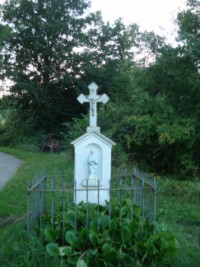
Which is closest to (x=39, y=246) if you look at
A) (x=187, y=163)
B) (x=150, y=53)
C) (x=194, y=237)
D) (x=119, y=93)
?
(x=194, y=237)

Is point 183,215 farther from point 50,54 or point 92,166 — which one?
point 50,54

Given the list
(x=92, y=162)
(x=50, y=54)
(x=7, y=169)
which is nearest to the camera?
(x=92, y=162)

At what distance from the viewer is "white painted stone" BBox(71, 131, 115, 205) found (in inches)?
238

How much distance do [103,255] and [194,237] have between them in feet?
6.88

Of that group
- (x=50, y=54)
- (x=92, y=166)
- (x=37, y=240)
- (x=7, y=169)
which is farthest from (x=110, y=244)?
(x=50, y=54)

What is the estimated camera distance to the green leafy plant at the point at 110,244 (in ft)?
13.4

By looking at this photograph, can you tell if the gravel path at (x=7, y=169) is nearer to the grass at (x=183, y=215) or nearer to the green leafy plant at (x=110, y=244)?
the grass at (x=183, y=215)

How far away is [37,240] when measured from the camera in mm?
4270

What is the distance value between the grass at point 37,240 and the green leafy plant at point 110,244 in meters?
0.18

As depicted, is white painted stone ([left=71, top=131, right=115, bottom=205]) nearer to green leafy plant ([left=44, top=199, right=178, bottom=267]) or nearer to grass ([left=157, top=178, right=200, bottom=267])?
grass ([left=157, top=178, right=200, bottom=267])

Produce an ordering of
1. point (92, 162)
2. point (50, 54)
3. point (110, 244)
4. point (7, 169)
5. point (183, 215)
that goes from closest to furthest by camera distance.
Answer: point (110, 244)
point (92, 162)
point (183, 215)
point (7, 169)
point (50, 54)

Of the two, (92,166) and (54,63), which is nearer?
(92,166)

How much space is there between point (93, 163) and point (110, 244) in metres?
2.03

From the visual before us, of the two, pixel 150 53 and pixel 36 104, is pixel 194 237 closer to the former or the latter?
pixel 150 53
